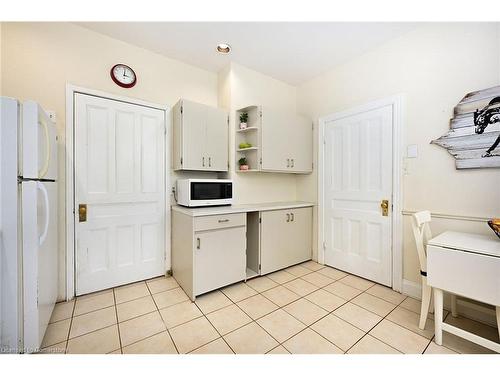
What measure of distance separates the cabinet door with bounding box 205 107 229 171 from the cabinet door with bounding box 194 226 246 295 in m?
0.86

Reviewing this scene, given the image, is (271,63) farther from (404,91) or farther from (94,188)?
(94,188)

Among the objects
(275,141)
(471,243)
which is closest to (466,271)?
(471,243)

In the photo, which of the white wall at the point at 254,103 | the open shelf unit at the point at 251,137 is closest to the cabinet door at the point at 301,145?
the white wall at the point at 254,103

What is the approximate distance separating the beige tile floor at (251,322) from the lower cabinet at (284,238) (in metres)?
0.34

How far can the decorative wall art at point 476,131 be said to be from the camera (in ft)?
5.58

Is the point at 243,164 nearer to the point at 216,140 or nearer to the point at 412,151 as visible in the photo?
the point at 216,140

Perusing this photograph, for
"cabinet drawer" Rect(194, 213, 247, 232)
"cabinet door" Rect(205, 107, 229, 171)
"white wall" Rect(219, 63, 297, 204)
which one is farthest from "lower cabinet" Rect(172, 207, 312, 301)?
"cabinet door" Rect(205, 107, 229, 171)

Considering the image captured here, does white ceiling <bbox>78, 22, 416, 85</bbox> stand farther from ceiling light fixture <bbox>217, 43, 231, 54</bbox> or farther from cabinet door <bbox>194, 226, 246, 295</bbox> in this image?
cabinet door <bbox>194, 226, 246, 295</bbox>

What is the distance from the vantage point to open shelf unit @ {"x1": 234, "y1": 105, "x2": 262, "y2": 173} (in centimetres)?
271

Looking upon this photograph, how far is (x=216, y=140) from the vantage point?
2.67 metres

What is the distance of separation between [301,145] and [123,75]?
7.68 ft

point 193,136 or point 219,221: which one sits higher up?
point 193,136

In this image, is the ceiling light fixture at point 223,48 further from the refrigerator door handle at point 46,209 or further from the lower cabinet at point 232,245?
the refrigerator door handle at point 46,209
